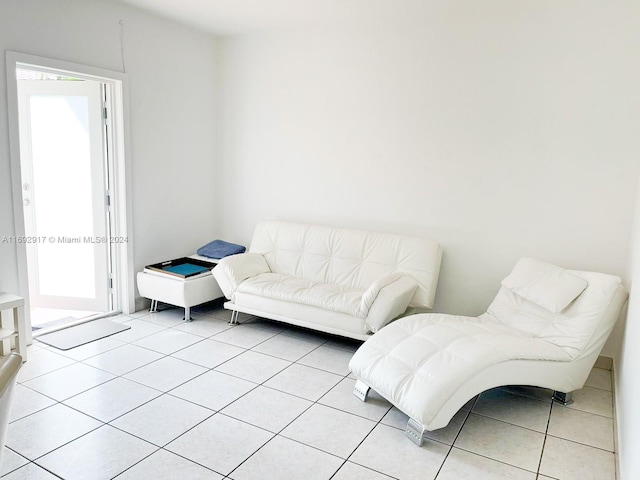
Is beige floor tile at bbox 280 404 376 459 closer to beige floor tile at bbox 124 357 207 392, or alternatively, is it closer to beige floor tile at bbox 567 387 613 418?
beige floor tile at bbox 124 357 207 392

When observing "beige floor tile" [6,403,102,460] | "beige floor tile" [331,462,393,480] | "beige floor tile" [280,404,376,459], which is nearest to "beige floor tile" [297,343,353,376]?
"beige floor tile" [280,404,376,459]

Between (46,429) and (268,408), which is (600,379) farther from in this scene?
(46,429)

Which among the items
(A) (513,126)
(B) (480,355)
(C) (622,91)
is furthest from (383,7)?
(B) (480,355)

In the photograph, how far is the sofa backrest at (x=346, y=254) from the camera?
365 cm

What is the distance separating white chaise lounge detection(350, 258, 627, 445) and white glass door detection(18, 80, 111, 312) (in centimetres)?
280

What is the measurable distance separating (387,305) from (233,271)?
4.73 ft

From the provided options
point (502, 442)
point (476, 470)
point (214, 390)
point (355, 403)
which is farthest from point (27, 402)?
point (502, 442)

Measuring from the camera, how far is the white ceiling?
11.7ft

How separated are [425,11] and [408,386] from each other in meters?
2.86

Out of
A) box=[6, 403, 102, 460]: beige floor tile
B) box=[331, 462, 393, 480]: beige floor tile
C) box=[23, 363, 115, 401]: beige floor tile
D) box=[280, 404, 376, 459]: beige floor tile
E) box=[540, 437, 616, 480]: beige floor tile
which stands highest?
box=[23, 363, 115, 401]: beige floor tile

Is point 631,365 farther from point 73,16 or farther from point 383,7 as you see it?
point 73,16

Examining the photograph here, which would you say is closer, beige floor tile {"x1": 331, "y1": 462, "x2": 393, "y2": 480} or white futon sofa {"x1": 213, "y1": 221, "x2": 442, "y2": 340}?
beige floor tile {"x1": 331, "y1": 462, "x2": 393, "y2": 480}

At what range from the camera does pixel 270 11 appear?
3861 millimetres

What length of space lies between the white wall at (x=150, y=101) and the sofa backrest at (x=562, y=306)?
3108 millimetres
